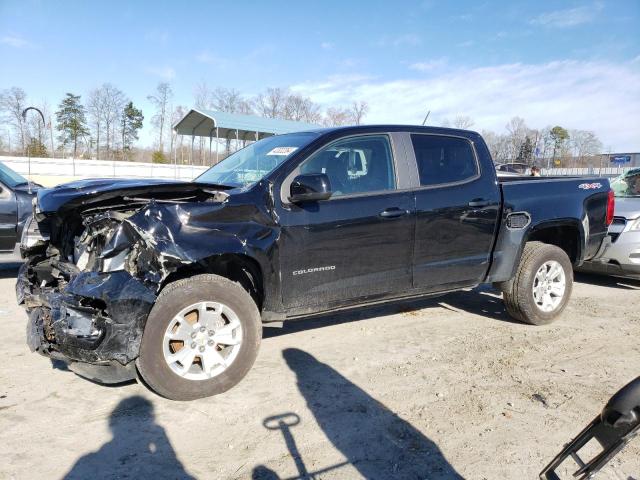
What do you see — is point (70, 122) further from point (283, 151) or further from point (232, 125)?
point (283, 151)

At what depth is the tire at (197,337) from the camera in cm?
308

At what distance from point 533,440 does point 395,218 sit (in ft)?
6.24

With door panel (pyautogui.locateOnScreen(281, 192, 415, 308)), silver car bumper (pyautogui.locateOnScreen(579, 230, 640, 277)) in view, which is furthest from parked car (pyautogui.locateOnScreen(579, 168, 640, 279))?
door panel (pyautogui.locateOnScreen(281, 192, 415, 308))

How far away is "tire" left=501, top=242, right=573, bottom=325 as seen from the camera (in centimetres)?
488

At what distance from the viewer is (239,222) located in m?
3.42

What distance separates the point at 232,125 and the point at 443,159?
2342 cm

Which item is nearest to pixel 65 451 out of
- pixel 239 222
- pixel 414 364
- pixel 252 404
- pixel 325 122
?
pixel 252 404

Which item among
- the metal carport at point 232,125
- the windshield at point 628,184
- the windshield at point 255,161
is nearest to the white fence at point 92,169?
the metal carport at point 232,125

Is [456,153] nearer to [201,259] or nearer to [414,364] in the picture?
[414,364]

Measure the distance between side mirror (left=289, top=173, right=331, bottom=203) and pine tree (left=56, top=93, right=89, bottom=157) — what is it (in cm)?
5863

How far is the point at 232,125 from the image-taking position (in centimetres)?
2650

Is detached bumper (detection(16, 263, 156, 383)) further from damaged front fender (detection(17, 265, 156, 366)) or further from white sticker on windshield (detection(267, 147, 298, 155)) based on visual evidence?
white sticker on windshield (detection(267, 147, 298, 155))

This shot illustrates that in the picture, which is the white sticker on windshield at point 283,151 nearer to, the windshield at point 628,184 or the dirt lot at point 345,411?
the dirt lot at point 345,411

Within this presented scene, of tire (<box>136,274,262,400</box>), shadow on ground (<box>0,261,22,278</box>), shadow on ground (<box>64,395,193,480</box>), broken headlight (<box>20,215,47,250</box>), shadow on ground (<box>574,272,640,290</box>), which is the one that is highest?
broken headlight (<box>20,215,47,250</box>)
